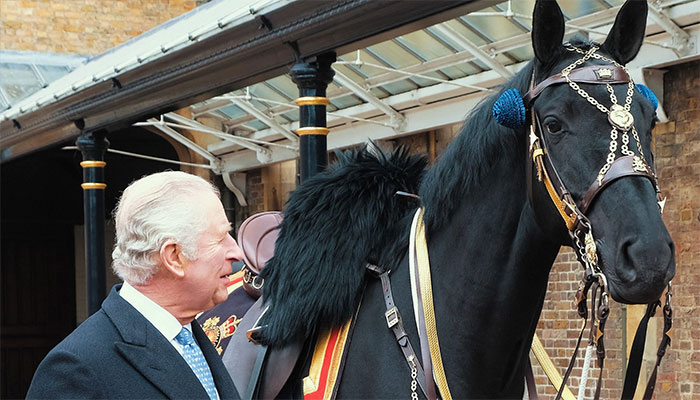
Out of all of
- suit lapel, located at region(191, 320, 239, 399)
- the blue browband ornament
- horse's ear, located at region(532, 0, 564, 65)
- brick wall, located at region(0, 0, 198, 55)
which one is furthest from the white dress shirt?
brick wall, located at region(0, 0, 198, 55)

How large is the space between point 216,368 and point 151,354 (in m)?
0.26

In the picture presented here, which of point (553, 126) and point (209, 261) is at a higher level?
point (553, 126)

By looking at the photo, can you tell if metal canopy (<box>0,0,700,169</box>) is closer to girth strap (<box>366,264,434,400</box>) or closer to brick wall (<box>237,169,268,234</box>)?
brick wall (<box>237,169,268,234</box>)

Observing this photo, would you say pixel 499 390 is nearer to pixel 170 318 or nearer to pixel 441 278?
pixel 441 278

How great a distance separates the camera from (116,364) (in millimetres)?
1934

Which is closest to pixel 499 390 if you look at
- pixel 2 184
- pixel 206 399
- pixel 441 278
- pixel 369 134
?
pixel 441 278

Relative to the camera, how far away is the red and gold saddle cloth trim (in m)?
3.28

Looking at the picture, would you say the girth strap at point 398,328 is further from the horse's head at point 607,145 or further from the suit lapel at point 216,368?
the suit lapel at point 216,368

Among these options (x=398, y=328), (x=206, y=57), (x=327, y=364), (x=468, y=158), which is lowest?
(x=327, y=364)

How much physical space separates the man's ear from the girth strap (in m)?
1.25

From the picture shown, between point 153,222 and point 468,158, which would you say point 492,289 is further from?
point 153,222

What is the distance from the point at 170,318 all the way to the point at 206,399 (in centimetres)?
17

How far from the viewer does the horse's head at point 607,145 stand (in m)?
2.55

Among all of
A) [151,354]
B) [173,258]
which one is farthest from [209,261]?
[151,354]
